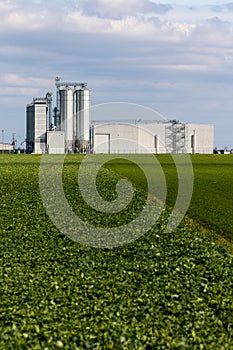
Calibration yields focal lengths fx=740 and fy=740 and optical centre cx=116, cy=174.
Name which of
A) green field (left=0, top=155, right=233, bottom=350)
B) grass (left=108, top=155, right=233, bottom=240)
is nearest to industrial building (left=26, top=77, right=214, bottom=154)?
grass (left=108, top=155, right=233, bottom=240)

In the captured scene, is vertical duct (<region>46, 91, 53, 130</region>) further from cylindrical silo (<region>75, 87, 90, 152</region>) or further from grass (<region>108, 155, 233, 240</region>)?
grass (<region>108, 155, 233, 240</region>)

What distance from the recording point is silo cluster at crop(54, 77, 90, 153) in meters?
98.5

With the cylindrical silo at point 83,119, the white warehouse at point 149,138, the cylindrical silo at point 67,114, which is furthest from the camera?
the white warehouse at point 149,138

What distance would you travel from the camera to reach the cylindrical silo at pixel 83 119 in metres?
98.1

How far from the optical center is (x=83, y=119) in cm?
9812

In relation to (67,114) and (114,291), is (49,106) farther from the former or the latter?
(114,291)

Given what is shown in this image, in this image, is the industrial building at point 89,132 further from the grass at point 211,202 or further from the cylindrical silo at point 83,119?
the grass at point 211,202

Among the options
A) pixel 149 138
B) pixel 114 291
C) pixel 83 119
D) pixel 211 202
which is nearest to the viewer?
pixel 114 291

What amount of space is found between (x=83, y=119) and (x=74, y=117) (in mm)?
2265

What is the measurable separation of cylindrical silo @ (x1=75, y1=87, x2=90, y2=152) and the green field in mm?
80068

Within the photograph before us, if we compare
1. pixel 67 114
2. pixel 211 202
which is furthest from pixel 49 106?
pixel 211 202

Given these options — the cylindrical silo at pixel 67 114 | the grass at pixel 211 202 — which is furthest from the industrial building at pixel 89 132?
the grass at pixel 211 202

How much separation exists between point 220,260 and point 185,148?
103m

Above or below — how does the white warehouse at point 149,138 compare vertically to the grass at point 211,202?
above
